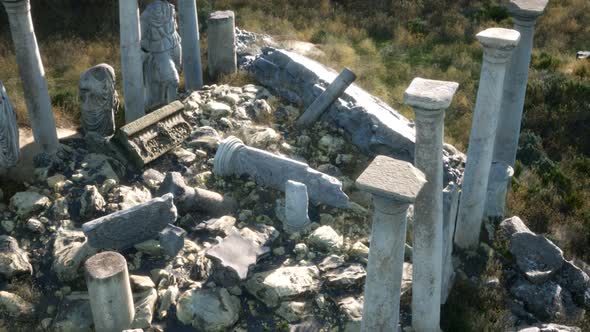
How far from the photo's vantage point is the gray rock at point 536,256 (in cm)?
827

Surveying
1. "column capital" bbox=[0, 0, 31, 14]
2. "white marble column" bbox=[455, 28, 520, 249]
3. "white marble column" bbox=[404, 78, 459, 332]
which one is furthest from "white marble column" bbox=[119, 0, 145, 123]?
"white marble column" bbox=[455, 28, 520, 249]

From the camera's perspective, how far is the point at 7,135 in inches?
345

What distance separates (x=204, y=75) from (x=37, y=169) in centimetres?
460

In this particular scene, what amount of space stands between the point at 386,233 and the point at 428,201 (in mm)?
972

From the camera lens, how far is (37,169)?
9.20 meters

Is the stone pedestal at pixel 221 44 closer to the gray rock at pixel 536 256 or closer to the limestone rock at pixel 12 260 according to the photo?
the limestone rock at pixel 12 260

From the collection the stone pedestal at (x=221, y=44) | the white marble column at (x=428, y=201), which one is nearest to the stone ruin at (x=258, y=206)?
the white marble column at (x=428, y=201)

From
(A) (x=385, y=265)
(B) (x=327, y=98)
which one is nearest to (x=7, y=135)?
(B) (x=327, y=98)

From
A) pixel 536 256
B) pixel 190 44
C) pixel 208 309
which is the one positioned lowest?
pixel 536 256

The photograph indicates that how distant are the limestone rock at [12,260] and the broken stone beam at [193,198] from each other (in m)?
1.98

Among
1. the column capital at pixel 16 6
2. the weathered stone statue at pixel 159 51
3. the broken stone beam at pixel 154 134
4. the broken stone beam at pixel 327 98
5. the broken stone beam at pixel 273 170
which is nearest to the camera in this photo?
the column capital at pixel 16 6

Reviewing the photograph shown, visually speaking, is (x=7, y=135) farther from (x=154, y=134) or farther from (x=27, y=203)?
(x=154, y=134)

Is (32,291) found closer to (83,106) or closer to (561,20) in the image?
(83,106)

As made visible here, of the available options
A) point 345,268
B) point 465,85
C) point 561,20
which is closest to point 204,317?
point 345,268
